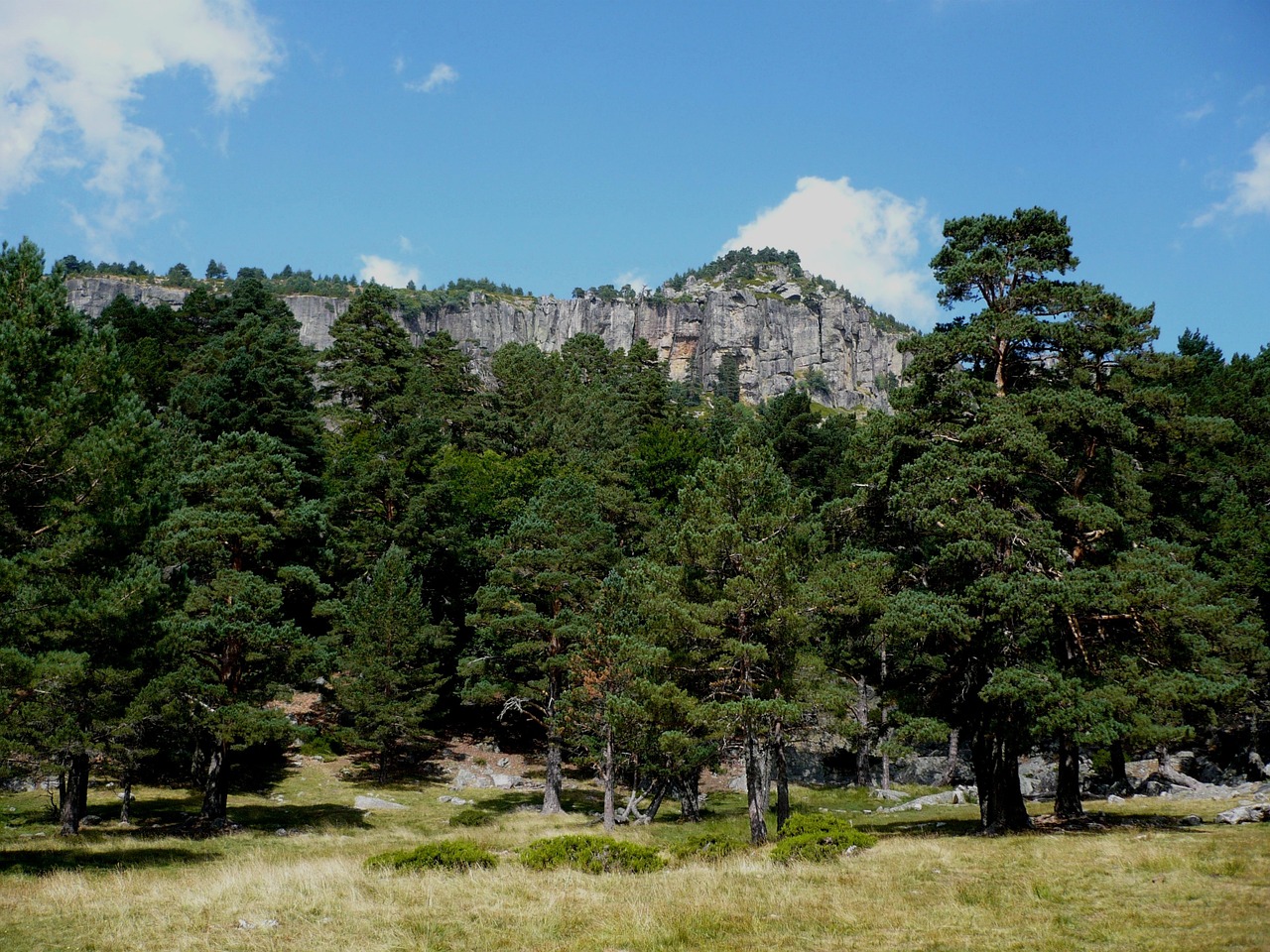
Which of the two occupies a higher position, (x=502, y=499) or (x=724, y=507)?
(x=502, y=499)

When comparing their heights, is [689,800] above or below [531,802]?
above

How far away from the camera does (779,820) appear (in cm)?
2072

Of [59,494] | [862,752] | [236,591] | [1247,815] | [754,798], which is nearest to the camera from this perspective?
[59,494]

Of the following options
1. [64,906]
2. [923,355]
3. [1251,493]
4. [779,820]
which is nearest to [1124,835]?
[779,820]

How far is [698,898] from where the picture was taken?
37.4 ft

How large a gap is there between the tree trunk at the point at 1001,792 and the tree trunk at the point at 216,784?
19.9 m

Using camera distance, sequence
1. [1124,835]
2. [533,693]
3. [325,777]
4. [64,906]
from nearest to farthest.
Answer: [64,906] < [1124,835] < [533,693] < [325,777]

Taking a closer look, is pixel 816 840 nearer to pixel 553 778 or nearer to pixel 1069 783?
pixel 1069 783

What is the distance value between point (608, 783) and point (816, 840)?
39.1 ft

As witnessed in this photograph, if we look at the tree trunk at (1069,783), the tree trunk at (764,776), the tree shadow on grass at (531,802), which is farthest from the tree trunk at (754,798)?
the tree shadow on grass at (531,802)

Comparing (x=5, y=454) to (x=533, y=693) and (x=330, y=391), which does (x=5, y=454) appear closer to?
(x=533, y=693)

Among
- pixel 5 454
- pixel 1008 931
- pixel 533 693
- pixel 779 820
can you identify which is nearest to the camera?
pixel 1008 931

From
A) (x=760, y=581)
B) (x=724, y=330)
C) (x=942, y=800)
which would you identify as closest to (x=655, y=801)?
(x=942, y=800)

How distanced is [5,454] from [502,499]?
29.6 meters
